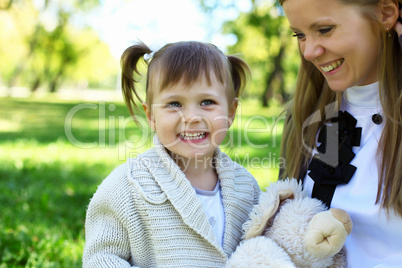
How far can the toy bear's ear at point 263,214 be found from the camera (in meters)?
1.73

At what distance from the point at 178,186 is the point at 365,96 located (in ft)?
3.11

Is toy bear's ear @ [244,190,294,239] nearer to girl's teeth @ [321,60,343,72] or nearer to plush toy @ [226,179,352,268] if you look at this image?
plush toy @ [226,179,352,268]

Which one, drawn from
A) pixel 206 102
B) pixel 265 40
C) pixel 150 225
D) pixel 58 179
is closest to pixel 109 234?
pixel 150 225

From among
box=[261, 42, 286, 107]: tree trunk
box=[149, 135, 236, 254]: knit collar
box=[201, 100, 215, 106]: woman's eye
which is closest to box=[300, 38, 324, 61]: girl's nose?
box=[201, 100, 215, 106]: woman's eye

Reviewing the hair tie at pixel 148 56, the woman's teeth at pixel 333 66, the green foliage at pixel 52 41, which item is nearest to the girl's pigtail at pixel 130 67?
the hair tie at pixel 148 56

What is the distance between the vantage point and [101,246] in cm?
175

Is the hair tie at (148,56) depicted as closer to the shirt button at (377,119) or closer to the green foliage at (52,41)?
the shirt button at (377,119)

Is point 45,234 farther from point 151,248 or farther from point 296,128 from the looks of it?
point 296,128

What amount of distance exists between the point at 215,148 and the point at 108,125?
25.5 ft

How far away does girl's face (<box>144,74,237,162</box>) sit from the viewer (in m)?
1.87

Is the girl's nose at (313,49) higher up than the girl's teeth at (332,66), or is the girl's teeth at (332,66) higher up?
the girl's nose at (313,49)

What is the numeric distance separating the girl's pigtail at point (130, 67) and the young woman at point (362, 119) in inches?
31.1

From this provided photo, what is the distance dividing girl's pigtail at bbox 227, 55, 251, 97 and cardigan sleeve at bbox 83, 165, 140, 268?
0.87 meters

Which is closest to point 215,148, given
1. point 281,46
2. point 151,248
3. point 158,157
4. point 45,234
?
point 158,157
